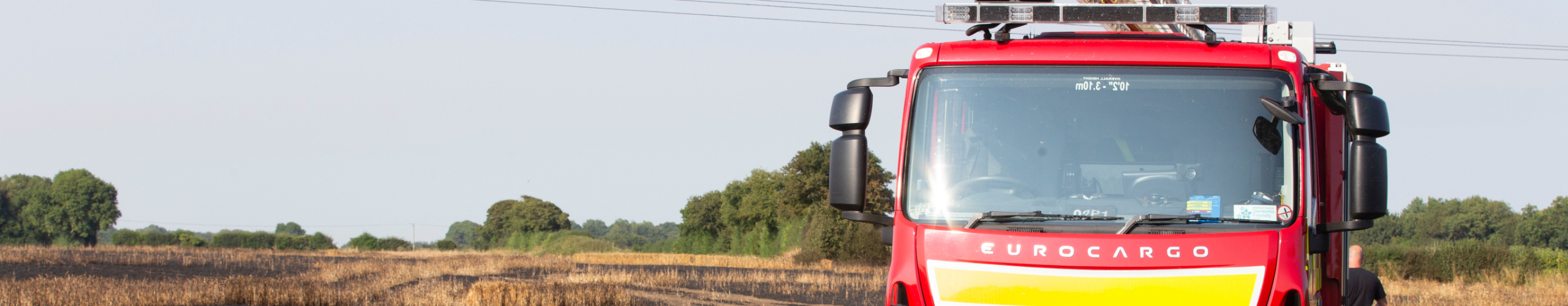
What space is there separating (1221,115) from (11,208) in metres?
116

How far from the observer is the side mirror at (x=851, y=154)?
5586 millimetres

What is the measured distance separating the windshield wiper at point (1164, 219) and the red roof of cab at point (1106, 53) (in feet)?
2.97

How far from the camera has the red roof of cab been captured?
5.68 metres

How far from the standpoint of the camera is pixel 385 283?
75.4 ft

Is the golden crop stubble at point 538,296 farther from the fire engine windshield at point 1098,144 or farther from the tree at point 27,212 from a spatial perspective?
the tree at point 27,212

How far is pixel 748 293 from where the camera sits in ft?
72.7

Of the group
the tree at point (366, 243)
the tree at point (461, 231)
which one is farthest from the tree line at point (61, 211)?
the tree at point (461, 231)

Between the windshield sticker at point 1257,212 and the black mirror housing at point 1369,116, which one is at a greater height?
the black mirror housing at point 1369,116

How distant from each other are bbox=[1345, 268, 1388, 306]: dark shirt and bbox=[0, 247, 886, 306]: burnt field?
1137 cm

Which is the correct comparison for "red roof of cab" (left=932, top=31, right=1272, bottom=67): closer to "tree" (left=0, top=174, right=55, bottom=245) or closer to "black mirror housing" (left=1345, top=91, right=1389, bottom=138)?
"black mirror housing" (left=1345, top=91, right=1389, bottom=138)

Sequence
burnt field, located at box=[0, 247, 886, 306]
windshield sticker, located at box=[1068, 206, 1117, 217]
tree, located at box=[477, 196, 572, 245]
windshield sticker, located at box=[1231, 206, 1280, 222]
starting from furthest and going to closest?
tree, located at box=[477, 196, 572, 245], burnt field, located at box=[0, 247, 886, 306], windshield sticker, located at box=[1068, 206, 1117, 217], windshield sticker, located at box=[1231, 206, 1280, 222]

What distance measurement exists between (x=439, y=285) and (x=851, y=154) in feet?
56.1

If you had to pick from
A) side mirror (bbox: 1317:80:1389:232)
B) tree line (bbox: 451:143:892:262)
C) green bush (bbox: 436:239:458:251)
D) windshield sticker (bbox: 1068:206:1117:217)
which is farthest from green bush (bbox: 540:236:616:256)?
side mirror (bbox: 1317:80:1389:232)

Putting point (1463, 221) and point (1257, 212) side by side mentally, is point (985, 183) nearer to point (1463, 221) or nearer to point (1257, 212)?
point (1257, 212)
